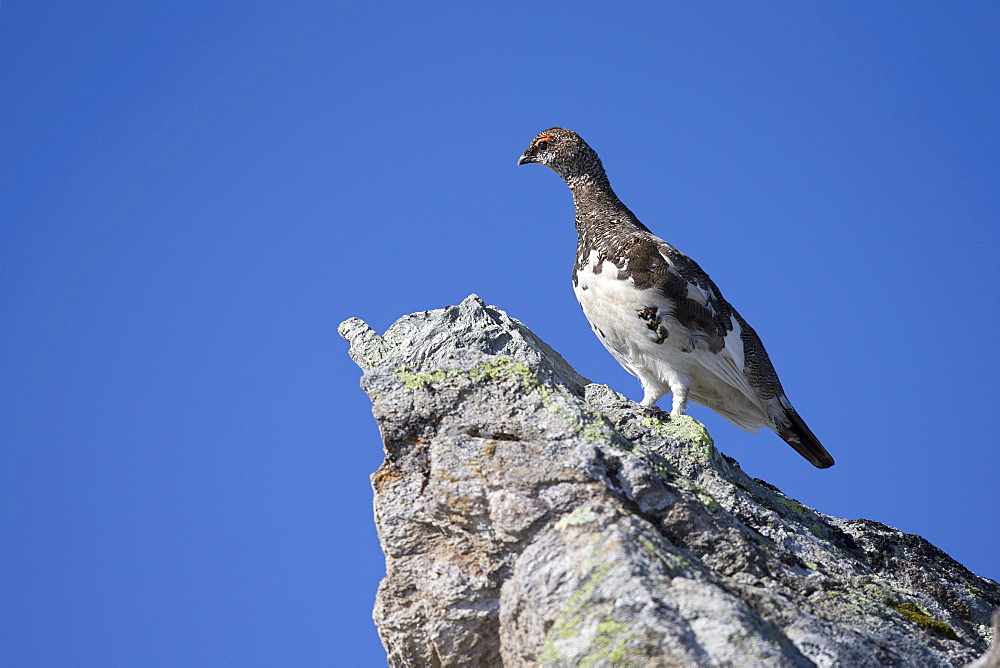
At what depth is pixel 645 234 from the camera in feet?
25.7

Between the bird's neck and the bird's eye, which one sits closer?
the bird's neck

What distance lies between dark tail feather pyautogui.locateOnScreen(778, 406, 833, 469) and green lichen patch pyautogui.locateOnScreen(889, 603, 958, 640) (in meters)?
3.42

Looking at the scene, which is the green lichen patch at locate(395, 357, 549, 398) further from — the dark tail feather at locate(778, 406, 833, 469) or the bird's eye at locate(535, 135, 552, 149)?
the bird's eye at locate(535, 135, 552, 149)

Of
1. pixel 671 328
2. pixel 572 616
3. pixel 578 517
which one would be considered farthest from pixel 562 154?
pixel 572 616

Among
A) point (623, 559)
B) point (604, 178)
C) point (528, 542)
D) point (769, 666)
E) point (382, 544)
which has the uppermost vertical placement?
point (604, 178)

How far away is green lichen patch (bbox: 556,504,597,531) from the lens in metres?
3.88

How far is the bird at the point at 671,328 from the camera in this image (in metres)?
7.36

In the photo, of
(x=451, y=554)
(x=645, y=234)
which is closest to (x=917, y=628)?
(x=451, y=554)

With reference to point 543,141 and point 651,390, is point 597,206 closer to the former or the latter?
point 543,141

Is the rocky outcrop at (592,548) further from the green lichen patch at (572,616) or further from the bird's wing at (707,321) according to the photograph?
the bird's wing at (707,321)

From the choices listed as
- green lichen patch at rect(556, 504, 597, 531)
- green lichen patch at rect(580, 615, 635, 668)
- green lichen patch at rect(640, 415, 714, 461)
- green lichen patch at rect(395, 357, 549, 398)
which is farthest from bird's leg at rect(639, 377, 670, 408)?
green lichen patch at rect(580, 615, 635, 668)

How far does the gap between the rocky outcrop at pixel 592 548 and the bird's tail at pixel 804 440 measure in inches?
94.2

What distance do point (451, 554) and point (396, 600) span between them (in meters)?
0.35

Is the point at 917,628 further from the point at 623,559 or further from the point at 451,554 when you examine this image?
the point at 451,554
